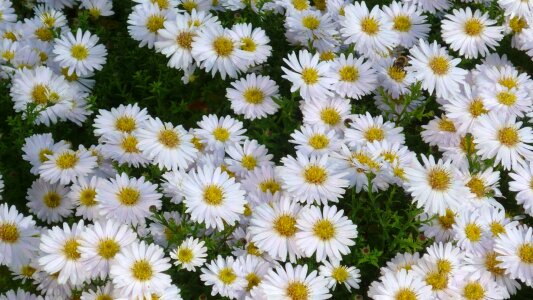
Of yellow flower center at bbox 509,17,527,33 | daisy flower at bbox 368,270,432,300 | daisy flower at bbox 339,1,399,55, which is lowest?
daisy flower at bbox 368,270,432,300

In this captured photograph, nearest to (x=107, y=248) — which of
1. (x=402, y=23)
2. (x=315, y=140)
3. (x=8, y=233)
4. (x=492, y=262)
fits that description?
(x=8, y=233)

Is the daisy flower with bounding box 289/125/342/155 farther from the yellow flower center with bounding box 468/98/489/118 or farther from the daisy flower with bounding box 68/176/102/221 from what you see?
the daisy flower with bounding box 68/176/102/221

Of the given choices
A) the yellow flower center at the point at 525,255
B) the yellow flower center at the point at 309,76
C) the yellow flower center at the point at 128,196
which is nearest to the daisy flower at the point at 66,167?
the yellow flower center at the point at 128,196

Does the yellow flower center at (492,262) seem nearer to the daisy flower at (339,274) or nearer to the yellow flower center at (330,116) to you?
the daisy flower at (339,274)

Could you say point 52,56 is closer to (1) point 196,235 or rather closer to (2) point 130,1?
(2) point 130,1

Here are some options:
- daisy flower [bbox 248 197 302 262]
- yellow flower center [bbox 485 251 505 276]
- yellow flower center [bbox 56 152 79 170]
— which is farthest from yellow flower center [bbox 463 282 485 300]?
yellow flower center [bbox 56 152 79 170]

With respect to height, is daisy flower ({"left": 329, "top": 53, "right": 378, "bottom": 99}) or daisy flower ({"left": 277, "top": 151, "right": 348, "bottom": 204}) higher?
daisy flower ({"left": 329, "top": 53, "right": 378, "bottom": 99})

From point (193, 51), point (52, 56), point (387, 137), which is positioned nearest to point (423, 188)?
point (387, 137)
